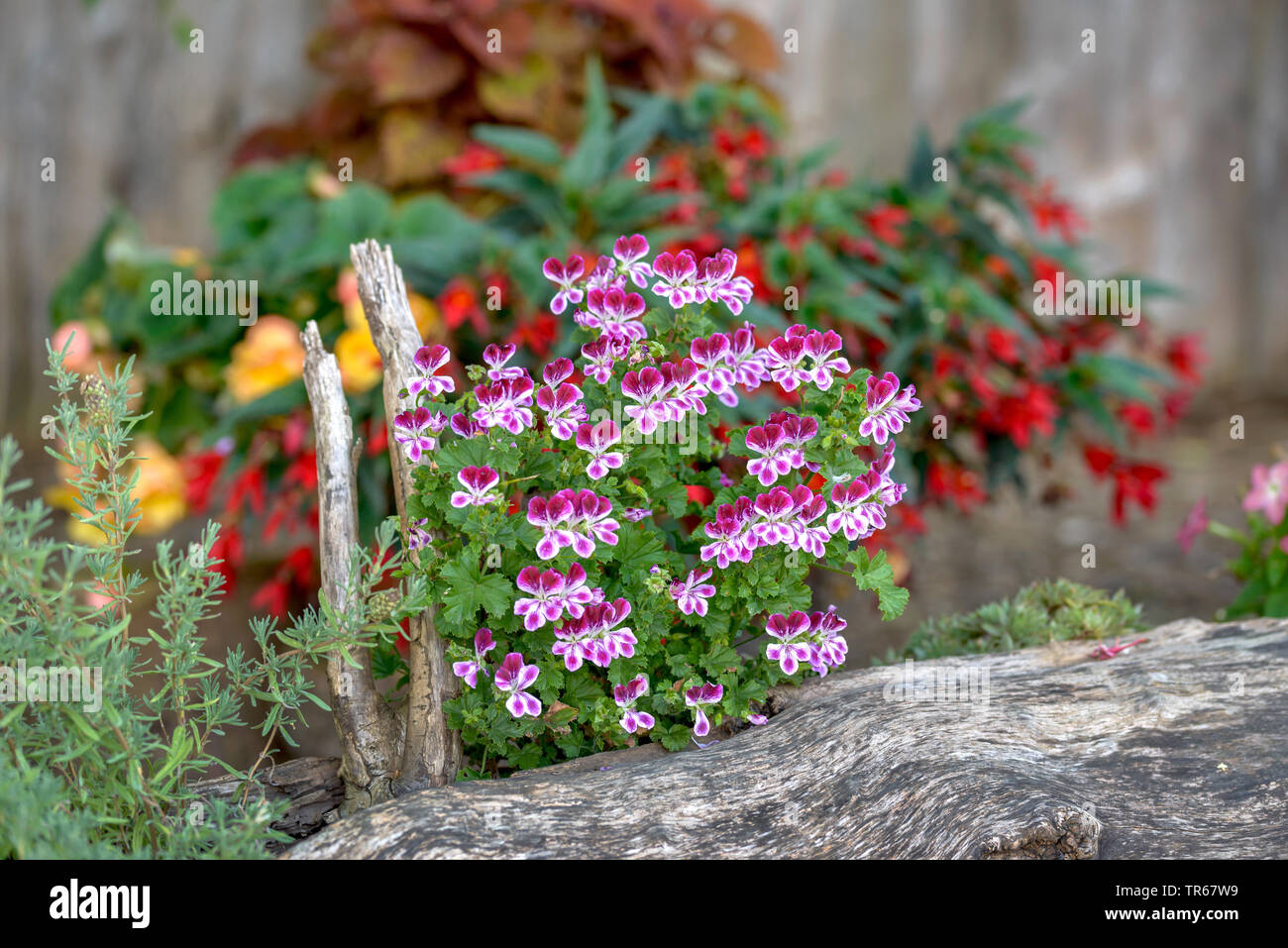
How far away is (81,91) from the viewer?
380 centimetres

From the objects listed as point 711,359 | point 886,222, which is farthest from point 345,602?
point 886,222

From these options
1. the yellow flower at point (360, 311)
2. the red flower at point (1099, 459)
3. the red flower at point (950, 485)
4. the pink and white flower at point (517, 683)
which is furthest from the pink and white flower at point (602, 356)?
the red flower at point (1099, 459)

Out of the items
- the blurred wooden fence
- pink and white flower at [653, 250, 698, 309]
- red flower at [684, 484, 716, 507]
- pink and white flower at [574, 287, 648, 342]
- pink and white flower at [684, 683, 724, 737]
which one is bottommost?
A: pink and white flower at [684, 683, 724, 737]

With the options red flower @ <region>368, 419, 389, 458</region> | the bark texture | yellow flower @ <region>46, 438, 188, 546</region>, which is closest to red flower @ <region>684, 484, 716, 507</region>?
the bark texture

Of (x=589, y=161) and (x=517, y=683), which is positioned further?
(x=589, y=161)

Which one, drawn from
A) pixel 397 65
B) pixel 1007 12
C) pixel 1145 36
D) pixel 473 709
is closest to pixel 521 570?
pixel 473 709

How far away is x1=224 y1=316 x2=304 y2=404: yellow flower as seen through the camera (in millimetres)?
2410

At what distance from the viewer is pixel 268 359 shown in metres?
2.42

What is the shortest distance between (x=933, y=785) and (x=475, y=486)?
651 mm

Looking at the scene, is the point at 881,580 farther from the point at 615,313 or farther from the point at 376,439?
the point at 376,439

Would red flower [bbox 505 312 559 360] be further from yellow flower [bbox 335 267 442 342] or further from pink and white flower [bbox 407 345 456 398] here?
pink and white flower [bbox 407 345 456 398]

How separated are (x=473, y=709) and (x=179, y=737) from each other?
0.35 metres

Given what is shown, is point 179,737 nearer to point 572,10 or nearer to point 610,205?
point 610,205

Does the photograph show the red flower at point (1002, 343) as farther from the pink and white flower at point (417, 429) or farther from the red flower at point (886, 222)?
the pink and white flower at point (417, 429)
